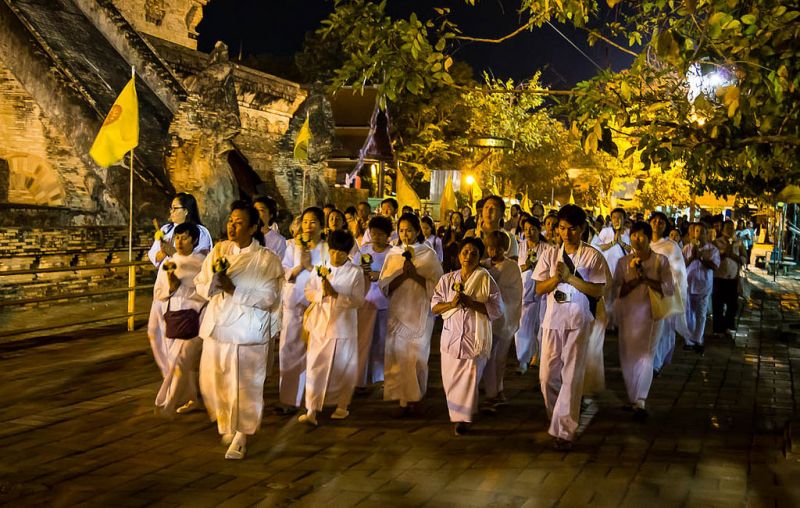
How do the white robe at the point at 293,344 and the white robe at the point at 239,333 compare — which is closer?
the white robe at the point at 239,333

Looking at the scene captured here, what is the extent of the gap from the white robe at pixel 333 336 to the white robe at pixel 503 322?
1400mm

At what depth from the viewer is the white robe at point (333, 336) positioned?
707 centimetres

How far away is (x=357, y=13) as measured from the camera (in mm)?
7109

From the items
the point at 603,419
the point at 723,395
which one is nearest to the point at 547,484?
the point at 603,419

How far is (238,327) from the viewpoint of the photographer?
592cm

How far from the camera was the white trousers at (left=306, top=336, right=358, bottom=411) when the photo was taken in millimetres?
7043

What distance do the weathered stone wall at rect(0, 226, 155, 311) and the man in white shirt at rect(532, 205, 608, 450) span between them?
727 centimetres

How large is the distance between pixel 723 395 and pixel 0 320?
30.2 ft

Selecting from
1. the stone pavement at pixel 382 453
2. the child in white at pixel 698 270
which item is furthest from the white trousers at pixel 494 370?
the child in white at pixel 698 270

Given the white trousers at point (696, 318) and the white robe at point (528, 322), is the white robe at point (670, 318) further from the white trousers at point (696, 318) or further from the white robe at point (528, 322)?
the white trousers at point (696, 318)

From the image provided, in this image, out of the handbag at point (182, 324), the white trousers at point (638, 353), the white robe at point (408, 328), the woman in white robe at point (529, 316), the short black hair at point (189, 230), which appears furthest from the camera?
the woman in white robe at point (529, 316)

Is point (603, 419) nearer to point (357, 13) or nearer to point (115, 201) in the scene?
point (357, 13)

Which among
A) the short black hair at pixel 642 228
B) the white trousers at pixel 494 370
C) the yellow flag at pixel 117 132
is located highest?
the yellow flag at pixel 117 132

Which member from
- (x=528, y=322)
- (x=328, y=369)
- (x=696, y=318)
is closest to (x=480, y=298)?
(x=328, y=369)
